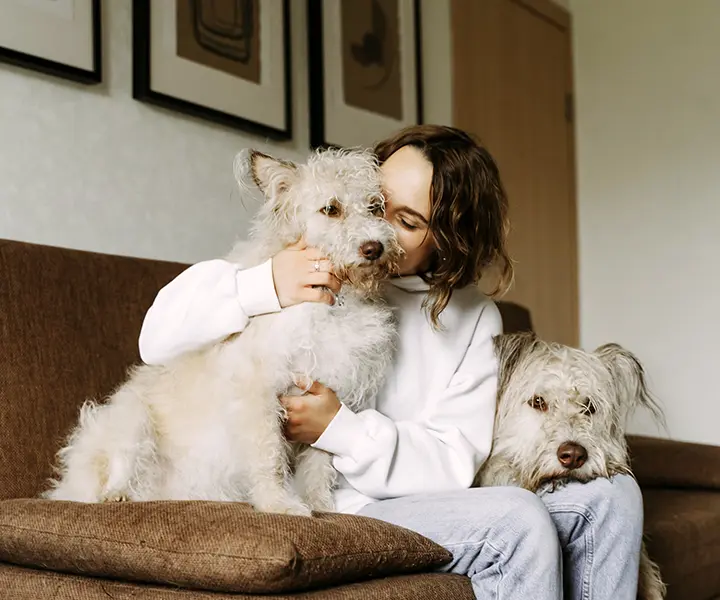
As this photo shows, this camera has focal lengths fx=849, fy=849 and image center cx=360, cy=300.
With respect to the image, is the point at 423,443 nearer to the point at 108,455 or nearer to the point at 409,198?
the point at 409,198

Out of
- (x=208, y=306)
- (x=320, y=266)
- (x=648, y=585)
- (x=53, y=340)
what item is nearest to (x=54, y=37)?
(x=53, y=340)

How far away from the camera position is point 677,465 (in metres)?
3.03

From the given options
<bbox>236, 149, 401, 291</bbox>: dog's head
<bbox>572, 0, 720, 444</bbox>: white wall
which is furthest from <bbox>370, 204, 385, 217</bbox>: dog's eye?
<bbox>572, 0, 720, 444</bbox>: white wall

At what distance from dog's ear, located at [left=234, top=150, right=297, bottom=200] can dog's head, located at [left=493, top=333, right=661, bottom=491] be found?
2.36 ft

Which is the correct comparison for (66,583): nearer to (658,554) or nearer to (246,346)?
(246,346)

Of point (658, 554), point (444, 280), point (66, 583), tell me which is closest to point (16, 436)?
point (66, 583)

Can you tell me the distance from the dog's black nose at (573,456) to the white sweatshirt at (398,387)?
0.20 metres

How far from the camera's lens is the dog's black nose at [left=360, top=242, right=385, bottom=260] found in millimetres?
1808

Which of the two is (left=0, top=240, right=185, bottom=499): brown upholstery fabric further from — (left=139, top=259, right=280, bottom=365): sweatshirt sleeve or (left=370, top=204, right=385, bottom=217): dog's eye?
(left=370, top=204, right=385, bottom=217): dog's eye

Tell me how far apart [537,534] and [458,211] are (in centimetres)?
75

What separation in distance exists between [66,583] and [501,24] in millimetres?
4079

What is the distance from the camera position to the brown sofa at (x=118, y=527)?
140 cm

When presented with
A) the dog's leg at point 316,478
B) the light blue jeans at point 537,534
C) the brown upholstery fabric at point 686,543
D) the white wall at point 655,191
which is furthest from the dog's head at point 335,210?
the white wall at point 655,191

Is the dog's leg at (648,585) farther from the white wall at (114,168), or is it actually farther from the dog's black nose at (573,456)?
the white wall at (114,168)
